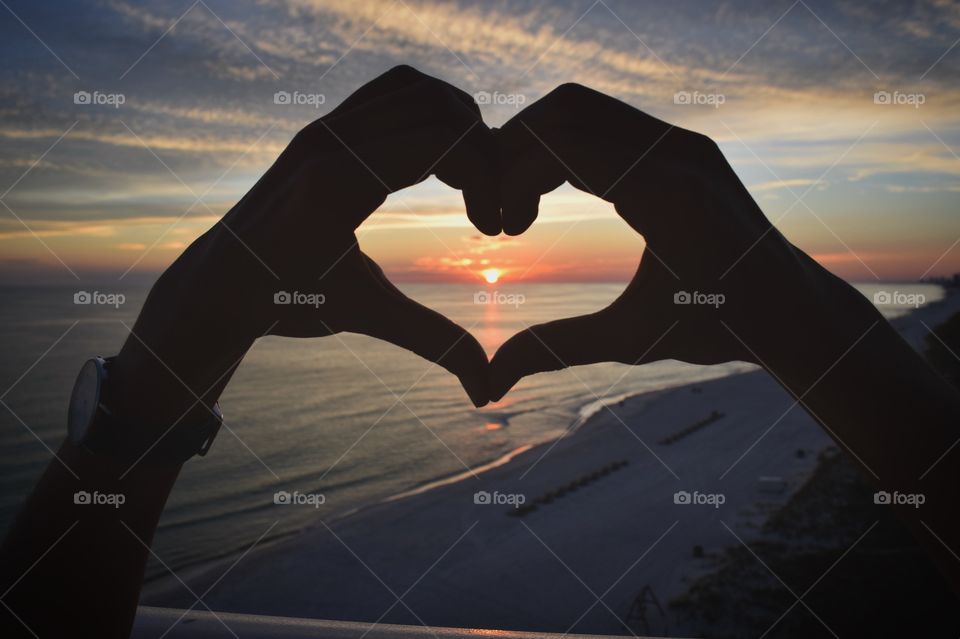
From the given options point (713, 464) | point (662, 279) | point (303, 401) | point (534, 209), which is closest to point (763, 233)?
point (662, 279)

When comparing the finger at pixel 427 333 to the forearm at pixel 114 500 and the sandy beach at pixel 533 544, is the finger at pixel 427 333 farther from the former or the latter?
the sandy beach at pixel 533 544

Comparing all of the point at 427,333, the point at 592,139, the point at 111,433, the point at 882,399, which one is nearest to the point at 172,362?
the point at 111,433

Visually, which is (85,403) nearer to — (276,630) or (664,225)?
(276,630)

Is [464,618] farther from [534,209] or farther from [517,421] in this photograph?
[517,421]

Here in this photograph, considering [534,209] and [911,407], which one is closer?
[911,407]

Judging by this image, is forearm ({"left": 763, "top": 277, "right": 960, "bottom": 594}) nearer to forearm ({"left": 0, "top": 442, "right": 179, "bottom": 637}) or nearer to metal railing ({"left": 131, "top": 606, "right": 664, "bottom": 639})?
metal railing ({"left": 131, "top": 606, "right": 664, "bottom": 639})
